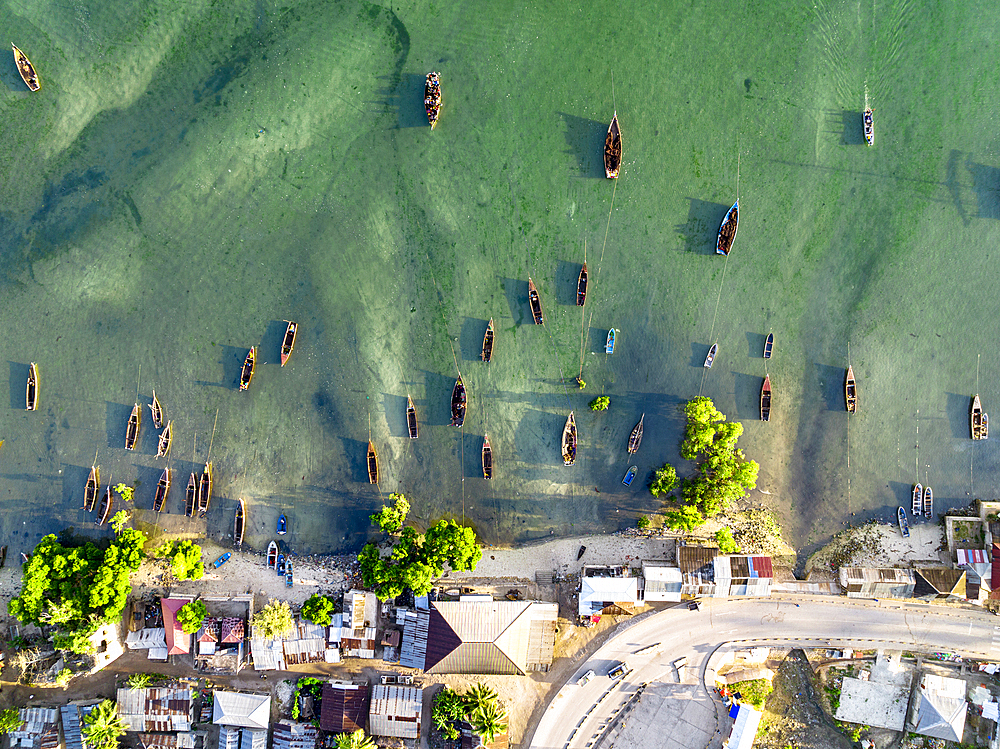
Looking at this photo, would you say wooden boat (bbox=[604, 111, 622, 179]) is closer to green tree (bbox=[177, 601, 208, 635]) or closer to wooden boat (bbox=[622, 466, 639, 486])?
wooden boat (bbox=[622, 466, 639, 486])

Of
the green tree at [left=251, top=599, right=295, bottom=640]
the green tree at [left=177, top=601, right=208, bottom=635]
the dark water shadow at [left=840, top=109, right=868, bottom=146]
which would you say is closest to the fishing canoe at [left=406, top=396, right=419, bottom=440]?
the green tree at [left=251, top=599, right=295, bottom=640]

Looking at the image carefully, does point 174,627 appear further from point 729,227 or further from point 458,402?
point 729,227

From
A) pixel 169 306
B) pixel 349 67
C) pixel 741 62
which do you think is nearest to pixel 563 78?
pixel 741 62

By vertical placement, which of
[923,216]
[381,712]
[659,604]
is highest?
[923,216]

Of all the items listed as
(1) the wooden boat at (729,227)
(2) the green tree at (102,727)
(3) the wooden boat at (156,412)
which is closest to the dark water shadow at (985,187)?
(1) the wooden boat at (729,227)

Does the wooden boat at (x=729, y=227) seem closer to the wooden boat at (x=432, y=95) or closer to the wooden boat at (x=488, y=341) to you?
the wooden boat at (x=488, y=341)

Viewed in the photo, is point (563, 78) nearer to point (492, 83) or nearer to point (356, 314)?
point (492, 83)
